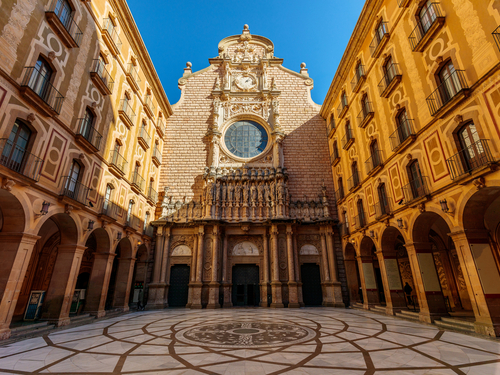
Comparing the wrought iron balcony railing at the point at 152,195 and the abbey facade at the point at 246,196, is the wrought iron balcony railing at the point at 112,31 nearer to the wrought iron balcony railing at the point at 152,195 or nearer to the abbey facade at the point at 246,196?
the abbey facade at the point at 246,196

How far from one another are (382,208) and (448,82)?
711 centimetres

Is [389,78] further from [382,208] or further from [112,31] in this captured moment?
[112,31]

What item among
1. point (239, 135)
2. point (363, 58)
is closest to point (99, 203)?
point (239, 135)

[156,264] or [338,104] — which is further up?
[338,104]

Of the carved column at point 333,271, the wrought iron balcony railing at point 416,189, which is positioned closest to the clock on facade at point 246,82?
the carved column at point 333,271

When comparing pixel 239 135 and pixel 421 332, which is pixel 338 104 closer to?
pixel 239 135

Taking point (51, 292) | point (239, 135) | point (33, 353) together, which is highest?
point (239, 135)

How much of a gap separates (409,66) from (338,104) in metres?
9.41

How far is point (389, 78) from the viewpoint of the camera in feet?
48.2

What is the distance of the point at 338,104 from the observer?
873 inches

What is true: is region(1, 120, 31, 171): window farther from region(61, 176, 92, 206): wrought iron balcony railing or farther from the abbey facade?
the abbey facade

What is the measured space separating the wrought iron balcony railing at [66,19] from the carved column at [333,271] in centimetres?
2024

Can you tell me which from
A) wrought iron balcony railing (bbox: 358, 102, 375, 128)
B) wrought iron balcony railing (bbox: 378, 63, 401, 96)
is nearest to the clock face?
wrought iron balcony railing (bbox: 358, 102, 375, 128)

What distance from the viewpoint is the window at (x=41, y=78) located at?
10258 mm
